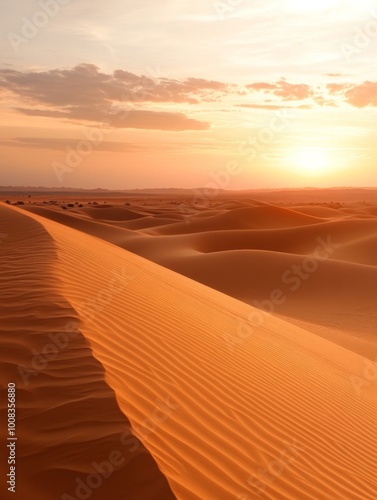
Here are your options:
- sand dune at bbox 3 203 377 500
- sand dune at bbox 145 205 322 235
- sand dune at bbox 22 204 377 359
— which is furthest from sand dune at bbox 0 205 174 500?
sand dune at bbox 145 205 322 235

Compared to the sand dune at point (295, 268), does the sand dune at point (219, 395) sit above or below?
above

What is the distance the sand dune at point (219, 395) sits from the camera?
3.50 m

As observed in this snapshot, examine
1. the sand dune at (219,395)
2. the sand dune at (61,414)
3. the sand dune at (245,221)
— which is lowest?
the sand dune at (245,221)

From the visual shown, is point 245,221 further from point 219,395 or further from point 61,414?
point 61,414

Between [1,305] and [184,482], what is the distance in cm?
298

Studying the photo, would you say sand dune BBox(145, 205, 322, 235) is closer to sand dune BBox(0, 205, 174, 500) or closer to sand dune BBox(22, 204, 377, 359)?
sand dune BBox(22, 204, 377, 359)

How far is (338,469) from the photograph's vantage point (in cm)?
453

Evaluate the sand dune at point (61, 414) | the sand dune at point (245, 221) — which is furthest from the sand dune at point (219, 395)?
the sand dune at point (245, 221)

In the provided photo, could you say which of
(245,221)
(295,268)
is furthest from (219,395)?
(245,221)

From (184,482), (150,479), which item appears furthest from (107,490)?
(184,482)

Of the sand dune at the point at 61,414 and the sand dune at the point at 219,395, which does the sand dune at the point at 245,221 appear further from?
the sand dune at the point at 61,414

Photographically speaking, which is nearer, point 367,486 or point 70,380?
point 70,380

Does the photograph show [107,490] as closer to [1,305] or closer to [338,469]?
[338,469]

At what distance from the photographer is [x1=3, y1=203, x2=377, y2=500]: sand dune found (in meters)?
3.50
